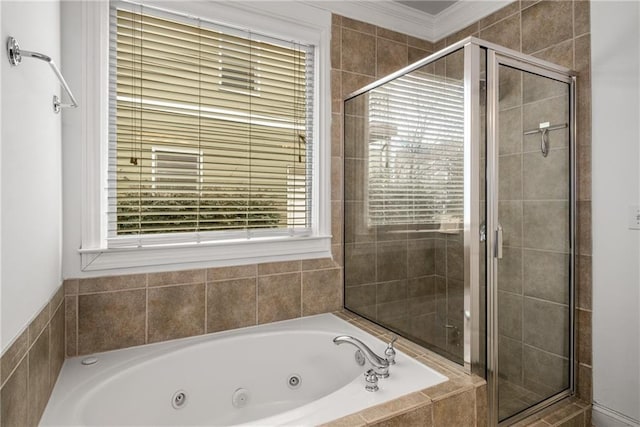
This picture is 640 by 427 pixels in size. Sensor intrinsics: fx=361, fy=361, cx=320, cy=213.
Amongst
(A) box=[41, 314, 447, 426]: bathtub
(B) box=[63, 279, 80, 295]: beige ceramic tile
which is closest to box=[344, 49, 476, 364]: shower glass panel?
(A) box=[41, 314, 447, 426]: bathtub

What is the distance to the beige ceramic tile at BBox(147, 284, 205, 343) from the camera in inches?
70.2

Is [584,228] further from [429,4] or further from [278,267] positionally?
[429,4]

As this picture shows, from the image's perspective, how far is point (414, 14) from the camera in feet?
8.18

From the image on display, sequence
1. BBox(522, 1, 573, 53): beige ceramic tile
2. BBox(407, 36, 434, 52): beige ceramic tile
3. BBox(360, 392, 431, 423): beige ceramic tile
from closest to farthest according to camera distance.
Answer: BBox(360, 392, 431, 423): beige ceramic tile
BBox(522, 1, 573, 53): beige ceramic tile
BBox(407, 36, 434, 52): beige ceramic tile

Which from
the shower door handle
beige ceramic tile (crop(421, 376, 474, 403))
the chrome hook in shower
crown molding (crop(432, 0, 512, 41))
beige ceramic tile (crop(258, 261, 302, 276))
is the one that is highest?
crown molding (crop(432, 0, 512, 41))

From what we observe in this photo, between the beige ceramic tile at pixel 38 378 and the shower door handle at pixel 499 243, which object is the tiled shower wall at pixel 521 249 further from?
the beige ceramic tile at pixel 38 378

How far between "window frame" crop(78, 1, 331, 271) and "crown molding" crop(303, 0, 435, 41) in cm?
12

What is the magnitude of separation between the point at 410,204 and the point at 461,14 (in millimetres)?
1477

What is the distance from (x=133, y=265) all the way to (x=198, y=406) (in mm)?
740

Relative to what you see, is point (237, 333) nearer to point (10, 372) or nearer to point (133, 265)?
point (133, 265)

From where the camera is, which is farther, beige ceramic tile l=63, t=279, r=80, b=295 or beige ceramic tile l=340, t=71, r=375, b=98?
beige ceramic tile l=340, t=71, r=375, b=98

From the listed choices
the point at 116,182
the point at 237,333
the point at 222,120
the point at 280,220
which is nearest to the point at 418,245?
the point at 280,220

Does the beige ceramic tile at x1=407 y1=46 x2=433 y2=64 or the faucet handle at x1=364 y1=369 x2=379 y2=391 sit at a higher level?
the beige ceramic tile at x1=407 y1=46 x2=433 y2=64

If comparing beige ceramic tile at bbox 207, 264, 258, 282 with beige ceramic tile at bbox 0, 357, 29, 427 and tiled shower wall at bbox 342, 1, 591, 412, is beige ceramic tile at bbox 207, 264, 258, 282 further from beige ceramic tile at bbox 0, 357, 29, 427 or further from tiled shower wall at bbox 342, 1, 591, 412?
beige ceramic tile at bbox 0, 357, 29, 427
